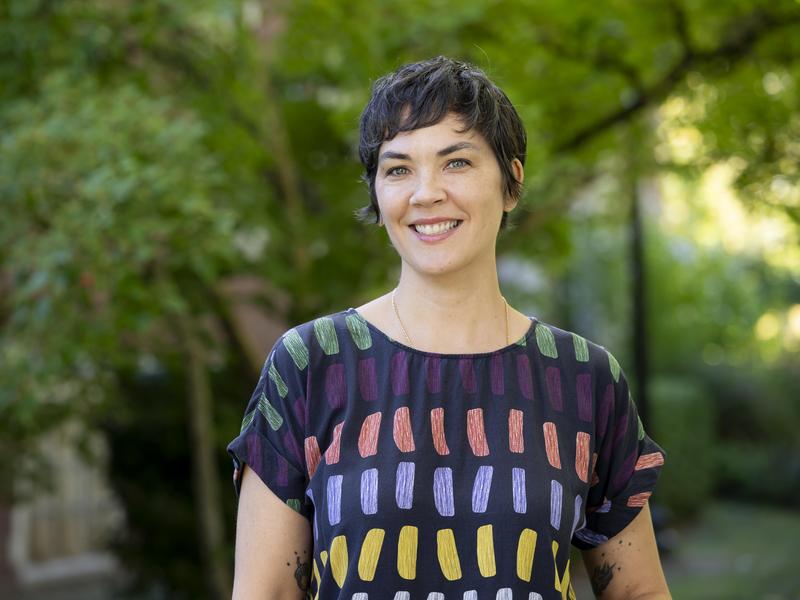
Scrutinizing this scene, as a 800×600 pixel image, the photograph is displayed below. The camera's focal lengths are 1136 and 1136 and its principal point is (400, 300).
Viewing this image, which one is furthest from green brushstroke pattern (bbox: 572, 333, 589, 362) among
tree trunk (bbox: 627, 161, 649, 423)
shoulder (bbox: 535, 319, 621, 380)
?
tree trunk (bbox: 627, 161, 649, 423)

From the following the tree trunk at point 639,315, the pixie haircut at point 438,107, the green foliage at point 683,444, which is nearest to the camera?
the pixie haircut at point 438,107

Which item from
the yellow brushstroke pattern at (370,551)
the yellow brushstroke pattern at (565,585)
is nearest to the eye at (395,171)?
the yellow brushstroke pattern at (370,551)

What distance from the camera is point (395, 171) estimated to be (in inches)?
76.6

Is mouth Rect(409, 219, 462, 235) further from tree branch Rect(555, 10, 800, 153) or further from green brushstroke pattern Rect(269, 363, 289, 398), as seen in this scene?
tree branch Rect(555, 10, 800, 153)

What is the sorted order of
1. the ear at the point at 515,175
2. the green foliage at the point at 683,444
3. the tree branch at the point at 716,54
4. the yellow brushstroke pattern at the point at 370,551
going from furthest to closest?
the green foliage at the point at 683,444
the tree branch at the point at 716,54
the ear at the point at 515,175
the yellow brushstroke pattern at the point at 370,551

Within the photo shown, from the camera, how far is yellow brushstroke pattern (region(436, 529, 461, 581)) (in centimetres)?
183

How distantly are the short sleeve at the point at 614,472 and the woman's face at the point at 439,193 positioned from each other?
373mm

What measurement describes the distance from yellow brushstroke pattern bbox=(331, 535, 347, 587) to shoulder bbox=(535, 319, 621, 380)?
495 mm

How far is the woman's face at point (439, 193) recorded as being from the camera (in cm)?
191

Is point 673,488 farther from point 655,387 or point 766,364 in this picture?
point 766,364

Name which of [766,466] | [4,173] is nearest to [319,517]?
[4,173]

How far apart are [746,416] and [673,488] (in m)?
2.35

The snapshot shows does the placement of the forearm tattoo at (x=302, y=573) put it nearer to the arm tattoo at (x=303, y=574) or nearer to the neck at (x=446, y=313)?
the arm tattoo at (x=303, y=574)

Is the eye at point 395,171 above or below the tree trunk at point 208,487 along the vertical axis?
above
